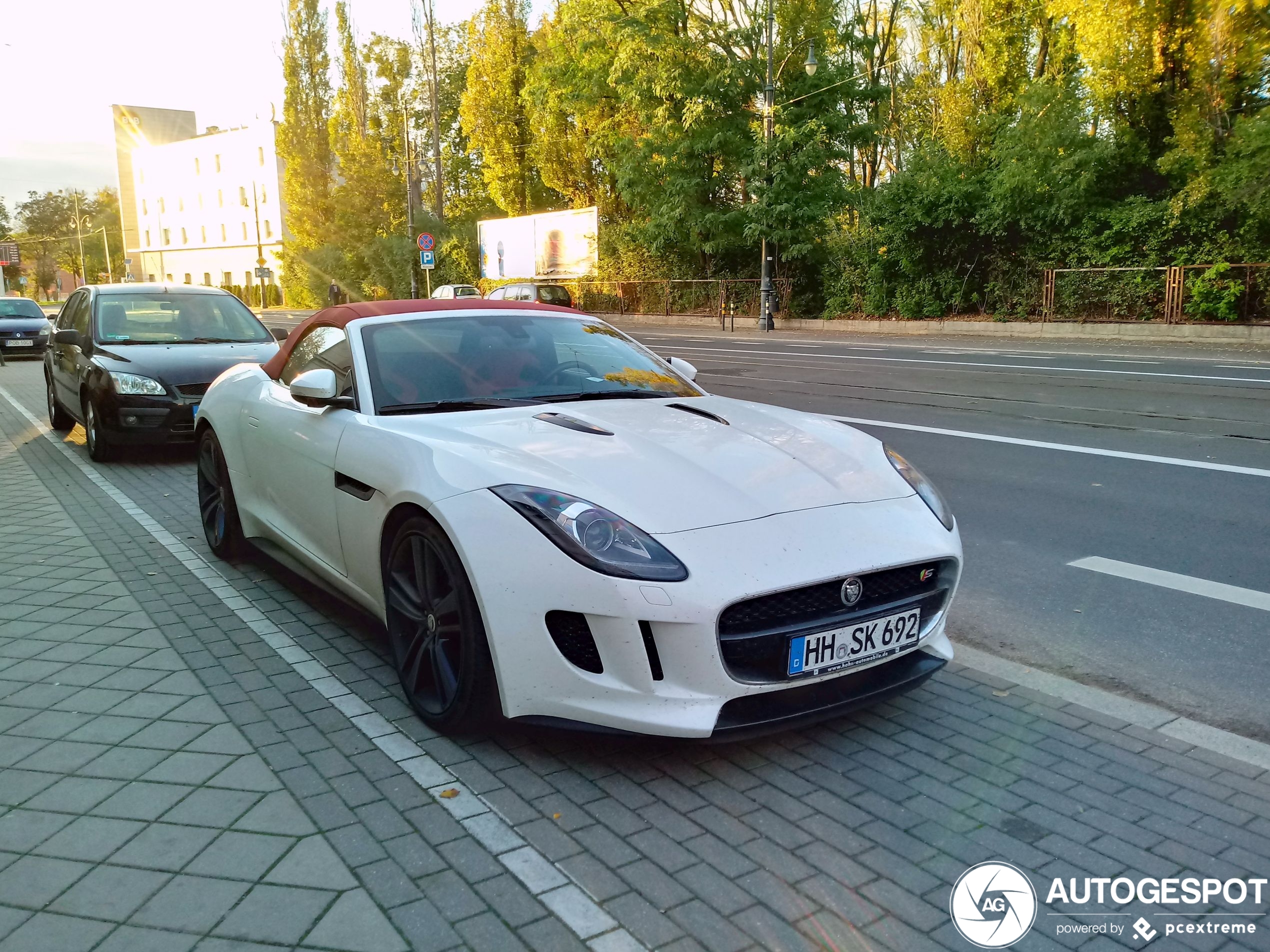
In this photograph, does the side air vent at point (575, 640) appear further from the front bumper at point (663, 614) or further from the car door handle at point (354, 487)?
the car door handle at point (354, 487)

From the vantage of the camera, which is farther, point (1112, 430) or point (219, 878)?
point (1112, 430)

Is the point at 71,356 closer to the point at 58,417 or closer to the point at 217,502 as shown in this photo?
the point at 58,417

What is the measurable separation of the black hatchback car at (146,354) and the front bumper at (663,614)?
21.3 feet

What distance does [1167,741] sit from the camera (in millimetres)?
3379

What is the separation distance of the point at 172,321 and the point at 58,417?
2.80 m

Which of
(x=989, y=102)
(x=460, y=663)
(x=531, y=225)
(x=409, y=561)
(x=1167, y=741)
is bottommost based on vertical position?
(x=1167, y=741)

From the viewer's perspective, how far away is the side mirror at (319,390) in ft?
13.4

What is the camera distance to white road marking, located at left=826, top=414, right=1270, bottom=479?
7.71 meters

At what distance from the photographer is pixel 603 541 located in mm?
2992

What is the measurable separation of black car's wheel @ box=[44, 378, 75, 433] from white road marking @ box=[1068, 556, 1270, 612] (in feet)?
34.2

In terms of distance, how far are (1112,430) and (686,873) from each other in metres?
8.40

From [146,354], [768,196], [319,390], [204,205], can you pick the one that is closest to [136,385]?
[146,354]

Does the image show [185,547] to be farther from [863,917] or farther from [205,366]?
[863,917]

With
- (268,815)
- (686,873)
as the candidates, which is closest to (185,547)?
(268,815)
